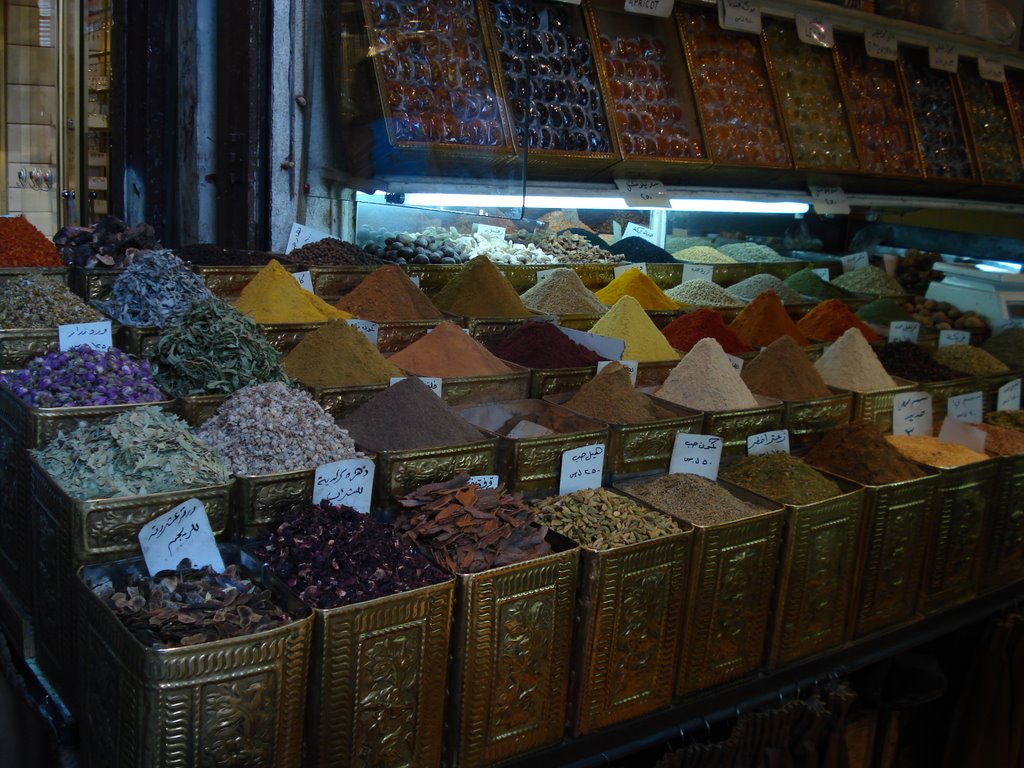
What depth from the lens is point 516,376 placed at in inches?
81.4

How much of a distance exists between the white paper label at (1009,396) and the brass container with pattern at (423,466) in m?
1.84

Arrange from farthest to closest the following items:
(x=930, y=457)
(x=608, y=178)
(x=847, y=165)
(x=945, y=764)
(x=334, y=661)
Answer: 1. (x=847, y=165)
2. (x=608, y=178)
3. (x=945, y=764)
4. (x=930, y=457)
5. (x=334, y=661)

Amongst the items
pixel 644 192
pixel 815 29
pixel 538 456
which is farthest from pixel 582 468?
pixel 815 29

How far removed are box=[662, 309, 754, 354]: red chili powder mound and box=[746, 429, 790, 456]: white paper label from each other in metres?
0.48

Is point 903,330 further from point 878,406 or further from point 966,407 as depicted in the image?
point 878,406

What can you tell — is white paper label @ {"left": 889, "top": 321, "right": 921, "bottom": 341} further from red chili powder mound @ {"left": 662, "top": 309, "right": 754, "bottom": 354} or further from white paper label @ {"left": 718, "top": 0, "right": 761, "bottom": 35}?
white paper label @ {"left": 718, "top": 0, "right": 761, "bottom": 35}

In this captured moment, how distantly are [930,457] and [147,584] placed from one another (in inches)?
71.6

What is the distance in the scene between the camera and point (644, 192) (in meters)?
2.87

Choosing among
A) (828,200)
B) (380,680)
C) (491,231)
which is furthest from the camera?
(828,200)

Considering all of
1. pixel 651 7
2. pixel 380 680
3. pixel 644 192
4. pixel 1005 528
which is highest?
pixel 651 7

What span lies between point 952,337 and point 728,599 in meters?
1.88

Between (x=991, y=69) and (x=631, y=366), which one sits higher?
(x=991, y=69)

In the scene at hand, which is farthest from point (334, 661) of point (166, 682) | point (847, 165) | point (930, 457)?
point (847, 165)

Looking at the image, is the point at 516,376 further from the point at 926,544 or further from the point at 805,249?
the point at 805,249
